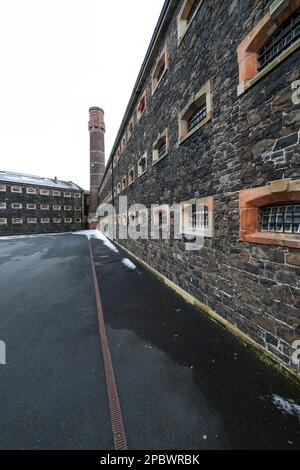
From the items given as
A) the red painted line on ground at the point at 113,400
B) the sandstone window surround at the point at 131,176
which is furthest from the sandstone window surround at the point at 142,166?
the red painted line on ground at the point at 113,400

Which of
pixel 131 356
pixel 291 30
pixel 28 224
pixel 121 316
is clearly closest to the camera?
pixel 291 30

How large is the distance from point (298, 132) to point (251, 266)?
7.88 feet

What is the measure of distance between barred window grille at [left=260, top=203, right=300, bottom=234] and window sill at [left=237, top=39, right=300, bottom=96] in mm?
2342

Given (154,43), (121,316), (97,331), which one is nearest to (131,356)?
(97,331)

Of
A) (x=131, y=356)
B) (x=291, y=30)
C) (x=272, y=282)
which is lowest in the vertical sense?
(x=131, y=356)

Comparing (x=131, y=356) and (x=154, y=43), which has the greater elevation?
(x=154, y=43)

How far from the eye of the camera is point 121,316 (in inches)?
199

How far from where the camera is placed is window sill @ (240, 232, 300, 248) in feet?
9.84

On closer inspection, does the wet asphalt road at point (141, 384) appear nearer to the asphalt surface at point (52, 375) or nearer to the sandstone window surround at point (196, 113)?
the asphalt surface at point (52, 375)

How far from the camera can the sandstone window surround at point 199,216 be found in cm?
496

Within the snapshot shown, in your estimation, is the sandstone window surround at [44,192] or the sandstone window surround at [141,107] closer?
the sandstone window surround at [141,107]

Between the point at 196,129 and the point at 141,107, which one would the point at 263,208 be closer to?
the point at 196,129

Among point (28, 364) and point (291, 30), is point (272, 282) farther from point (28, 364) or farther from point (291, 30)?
point (28, 364)

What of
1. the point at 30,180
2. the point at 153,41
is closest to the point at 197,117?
the point at 153,41
